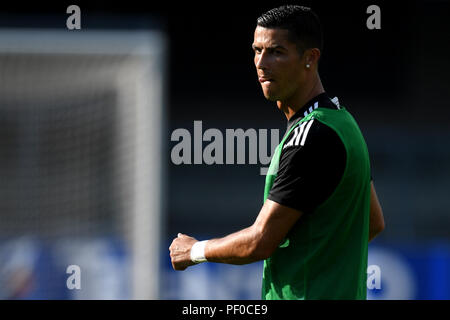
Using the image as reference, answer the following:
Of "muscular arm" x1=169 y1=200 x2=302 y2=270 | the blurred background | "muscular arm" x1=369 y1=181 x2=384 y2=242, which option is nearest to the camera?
"muscular arm" x1=169 y1=200 x2=302 y2=270

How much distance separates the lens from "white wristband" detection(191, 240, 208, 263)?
7.72 feet

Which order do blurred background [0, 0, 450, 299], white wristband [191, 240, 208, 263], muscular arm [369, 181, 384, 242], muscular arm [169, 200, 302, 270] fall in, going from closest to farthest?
1. muscular arm [169, 200, 302, 270]
2. white wristband [191, 240, 208, 263]
3. muscular arm [369, 181, 384, 242]
4. blurred background [0, 0, 450, 299]

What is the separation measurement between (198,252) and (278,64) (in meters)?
0.69

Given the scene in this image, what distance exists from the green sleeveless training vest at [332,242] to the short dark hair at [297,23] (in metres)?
0.28

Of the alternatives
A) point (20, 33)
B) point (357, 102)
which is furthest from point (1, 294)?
point (357, 102)

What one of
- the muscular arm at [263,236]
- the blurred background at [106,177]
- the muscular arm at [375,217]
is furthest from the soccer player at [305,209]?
the blurred background at [106,177]

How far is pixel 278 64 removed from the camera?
2.41 meters

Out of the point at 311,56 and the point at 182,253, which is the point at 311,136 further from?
the point at 182,253

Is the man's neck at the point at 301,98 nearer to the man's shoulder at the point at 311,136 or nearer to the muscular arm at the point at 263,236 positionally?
the man's shoulder at the point at 311,136

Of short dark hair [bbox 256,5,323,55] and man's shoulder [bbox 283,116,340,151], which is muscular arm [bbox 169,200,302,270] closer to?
man's shoulder [bbox 283,116,340,151]

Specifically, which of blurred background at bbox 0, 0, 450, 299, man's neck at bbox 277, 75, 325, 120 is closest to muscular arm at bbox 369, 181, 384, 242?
man's neck at bbox 277, 75, 325, 120

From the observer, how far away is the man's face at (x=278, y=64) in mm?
2416
